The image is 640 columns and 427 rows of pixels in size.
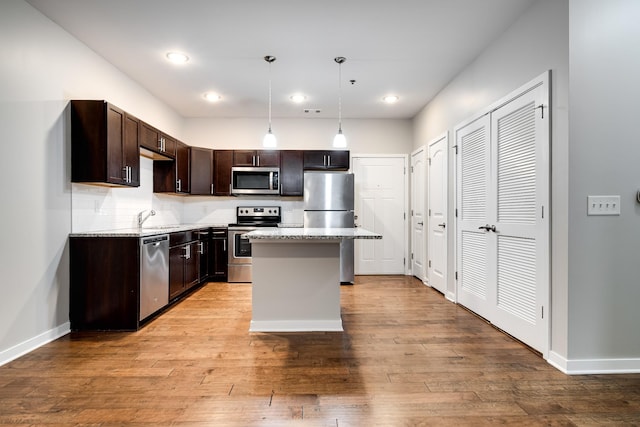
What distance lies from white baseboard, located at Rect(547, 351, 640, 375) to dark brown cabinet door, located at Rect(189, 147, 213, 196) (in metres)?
4.87

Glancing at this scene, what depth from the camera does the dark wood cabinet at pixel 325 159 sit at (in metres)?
5.53

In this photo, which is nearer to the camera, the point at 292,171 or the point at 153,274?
the point at 153,274

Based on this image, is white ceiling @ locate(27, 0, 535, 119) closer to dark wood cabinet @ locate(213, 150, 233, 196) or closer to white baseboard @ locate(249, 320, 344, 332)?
dark wood cabinet @ locate(213, 150, 233, 196)

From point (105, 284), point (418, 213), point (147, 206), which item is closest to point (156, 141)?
point (147, 206)

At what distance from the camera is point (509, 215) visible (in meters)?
2.99

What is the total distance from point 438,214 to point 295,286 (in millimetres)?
2458

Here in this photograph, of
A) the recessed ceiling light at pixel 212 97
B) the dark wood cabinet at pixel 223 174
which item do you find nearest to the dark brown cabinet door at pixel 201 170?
the dark wood cabinet at pixel 223 174

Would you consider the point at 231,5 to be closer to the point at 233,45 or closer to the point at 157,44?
the point at 233,45

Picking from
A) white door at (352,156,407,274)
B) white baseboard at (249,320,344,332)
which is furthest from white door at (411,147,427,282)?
white baseboard at (249,320,344,332)

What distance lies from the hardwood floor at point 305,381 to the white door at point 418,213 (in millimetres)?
2089

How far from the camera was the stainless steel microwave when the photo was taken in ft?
18.1

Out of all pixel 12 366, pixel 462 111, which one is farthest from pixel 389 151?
pixel 12 366

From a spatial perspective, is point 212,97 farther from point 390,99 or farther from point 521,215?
point 521,215

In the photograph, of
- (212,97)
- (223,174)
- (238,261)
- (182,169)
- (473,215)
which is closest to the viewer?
(473,215)
